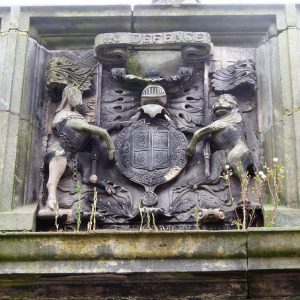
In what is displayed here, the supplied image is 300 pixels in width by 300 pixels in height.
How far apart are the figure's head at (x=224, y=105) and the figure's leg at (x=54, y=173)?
1556 millimetres

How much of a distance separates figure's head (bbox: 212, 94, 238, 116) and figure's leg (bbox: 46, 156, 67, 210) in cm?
156

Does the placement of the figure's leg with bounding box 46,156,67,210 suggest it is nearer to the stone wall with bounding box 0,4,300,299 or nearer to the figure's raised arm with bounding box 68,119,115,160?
the stone wall with bounding box 0,4,300,299

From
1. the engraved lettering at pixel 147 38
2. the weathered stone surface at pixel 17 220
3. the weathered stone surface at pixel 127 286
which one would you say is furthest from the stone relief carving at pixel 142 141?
the weathered stone surface at pixel 127 286

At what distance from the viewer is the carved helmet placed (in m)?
8.69

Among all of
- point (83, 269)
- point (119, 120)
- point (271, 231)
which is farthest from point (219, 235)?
point (119, 120)

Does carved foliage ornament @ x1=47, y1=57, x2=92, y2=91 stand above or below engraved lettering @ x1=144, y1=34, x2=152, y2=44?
below

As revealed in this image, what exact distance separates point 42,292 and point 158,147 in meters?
2.02

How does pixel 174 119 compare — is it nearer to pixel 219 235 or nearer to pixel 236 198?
pixel 236 198

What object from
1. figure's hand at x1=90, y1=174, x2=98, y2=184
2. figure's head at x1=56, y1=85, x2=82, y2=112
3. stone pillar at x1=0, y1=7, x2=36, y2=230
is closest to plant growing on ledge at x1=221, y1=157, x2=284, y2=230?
figure's hand at x1=90, y1=174, x2=98, y2=184

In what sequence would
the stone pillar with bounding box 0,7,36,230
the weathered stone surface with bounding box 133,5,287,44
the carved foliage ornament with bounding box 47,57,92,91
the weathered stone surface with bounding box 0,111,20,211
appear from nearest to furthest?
the stone pillar with bounding box 0,7,36,230 < the weathered stone surface with bounding box 0,111,20,211 < the carved foliage ornament with bounding box 47,57,92,91 < the weathered stone surface with bounding box 133,5,287,44

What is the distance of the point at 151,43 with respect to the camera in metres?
9.02

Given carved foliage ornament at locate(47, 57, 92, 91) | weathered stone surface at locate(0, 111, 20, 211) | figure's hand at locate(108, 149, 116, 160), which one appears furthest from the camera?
carved foliage ornament at locate(47, 57, 92, 91)

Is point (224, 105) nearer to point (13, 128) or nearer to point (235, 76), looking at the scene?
point (235, 76)

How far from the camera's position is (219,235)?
22.6ft
